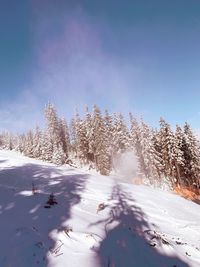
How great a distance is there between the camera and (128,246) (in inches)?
271

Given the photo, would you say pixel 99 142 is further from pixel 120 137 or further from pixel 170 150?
pixel 170 150

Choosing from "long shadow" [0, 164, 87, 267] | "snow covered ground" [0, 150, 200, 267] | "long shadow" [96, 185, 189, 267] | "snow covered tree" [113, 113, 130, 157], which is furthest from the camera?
"snow covered tree" [113, 113, 130, 157]

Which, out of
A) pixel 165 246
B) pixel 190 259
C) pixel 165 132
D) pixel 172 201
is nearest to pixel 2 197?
pixel 165 246

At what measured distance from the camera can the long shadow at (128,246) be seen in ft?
20.0

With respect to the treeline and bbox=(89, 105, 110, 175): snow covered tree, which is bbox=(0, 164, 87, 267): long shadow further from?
bbox=(89, 105, 110, 175): snow covered tree

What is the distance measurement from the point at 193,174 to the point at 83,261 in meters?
54.6

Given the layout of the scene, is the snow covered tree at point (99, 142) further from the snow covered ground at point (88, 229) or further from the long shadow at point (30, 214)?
the snow covered ground at point (88, 229)

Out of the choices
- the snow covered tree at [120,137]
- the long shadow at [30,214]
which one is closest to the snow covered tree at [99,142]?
the snow covered tree at [120,137]

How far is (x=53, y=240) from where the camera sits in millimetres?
6348

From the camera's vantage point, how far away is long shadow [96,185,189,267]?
240 inches

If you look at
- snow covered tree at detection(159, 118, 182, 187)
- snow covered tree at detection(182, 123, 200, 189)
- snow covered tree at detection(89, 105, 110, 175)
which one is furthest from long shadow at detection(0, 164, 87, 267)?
snow covered tree at detection(182, 123, 200, 189)

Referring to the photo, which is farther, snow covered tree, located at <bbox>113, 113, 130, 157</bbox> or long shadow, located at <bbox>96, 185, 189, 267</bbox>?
snow covered tree, located at <bbox>113, 113, 130, 157</bbox>

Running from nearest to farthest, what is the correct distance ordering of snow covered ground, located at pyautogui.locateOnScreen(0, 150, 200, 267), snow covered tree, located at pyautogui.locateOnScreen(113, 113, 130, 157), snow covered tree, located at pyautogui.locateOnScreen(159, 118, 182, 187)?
snow covered ground, located at pyautogui.locateOnScreen(0, 150, 200, 267) → snow covered tree, located at pyautogui.locateOnScreen(159, 118, 182, 187) → snow covered tree, located at pyautogui.locateOnScreen(113, 113, 130, 157)

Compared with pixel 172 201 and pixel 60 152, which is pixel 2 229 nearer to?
pixel 172 201
